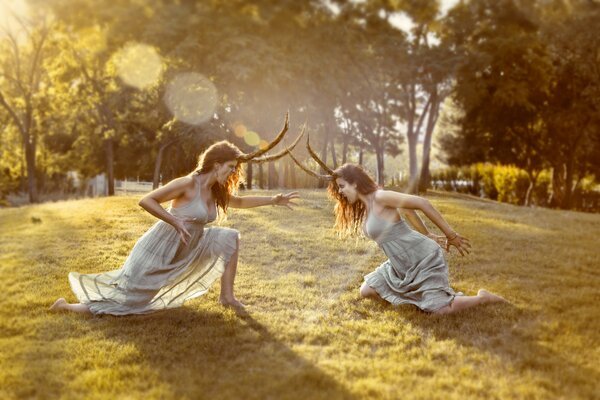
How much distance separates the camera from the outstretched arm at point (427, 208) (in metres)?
6.27

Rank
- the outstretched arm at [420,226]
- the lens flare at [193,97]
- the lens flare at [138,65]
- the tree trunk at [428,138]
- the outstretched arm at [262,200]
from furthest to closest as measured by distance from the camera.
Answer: the tree trunk at [428,138]
the lens flare at [138,65]
the lens flare at [193,97]
the outstretched arm at [262,200]
the outstretched arm at [420,226]

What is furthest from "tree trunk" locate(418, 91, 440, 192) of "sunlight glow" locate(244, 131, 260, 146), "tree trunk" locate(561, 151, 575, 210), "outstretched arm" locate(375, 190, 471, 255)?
"outstretched arm" locate(375, 190, 471, 255)

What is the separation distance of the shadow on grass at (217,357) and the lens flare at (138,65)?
82.0 feet

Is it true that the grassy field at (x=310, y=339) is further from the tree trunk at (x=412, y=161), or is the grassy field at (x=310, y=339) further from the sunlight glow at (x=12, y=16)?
the sunlight glow at (x=12, y=16)

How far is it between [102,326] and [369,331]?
2931 mm

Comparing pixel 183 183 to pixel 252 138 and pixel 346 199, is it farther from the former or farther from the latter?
pixel 252 138

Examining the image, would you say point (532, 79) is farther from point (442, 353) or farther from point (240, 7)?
point (442, 353)

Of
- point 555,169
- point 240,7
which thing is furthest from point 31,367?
point 555,169

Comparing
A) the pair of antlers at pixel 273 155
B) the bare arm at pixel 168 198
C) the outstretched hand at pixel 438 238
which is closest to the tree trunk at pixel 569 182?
the outstretched hand at pixel 438 238

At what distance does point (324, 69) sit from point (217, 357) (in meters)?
23.6

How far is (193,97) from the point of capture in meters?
29.3

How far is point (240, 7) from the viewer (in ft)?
80.9

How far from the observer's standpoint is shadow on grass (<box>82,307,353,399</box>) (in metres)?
4.35

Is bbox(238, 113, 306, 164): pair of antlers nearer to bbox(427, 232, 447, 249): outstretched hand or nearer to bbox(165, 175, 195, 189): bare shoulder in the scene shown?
bbox(165, 175, 195, 189): bare shoulder
